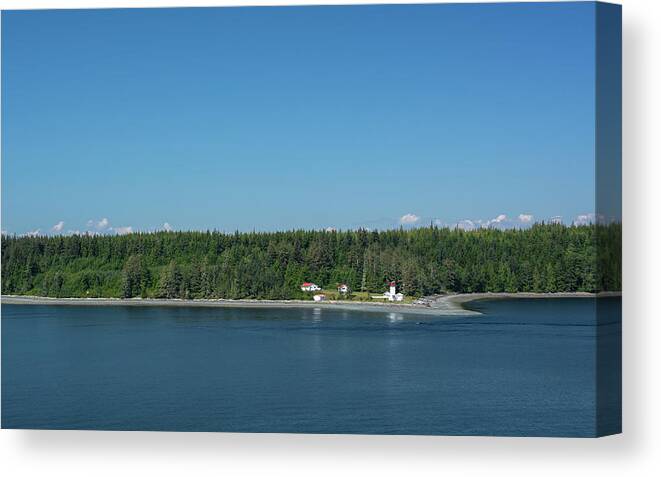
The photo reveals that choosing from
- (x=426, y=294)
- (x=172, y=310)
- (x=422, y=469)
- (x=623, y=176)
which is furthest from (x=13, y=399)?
(x=623, y=176)

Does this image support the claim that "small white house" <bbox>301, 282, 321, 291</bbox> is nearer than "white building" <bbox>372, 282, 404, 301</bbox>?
Yes

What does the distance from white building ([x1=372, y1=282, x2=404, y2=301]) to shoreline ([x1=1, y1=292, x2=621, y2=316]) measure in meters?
0.09

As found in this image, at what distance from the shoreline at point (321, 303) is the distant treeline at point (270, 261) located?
0.09m

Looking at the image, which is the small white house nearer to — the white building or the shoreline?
the shoreline

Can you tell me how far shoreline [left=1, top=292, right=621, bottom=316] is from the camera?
32.2 ft

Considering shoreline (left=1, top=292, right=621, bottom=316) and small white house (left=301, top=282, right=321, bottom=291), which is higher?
small white house (left=301, top=282, right=321, bottom=291)

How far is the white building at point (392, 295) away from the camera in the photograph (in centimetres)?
1049

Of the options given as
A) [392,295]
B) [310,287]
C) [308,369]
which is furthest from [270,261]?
[392,295]

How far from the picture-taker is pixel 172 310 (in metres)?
10.6

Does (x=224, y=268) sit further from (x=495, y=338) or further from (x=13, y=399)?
(x=495, y=338)

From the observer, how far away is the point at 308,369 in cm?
985

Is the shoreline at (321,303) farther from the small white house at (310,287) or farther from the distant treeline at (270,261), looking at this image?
the small white house at (310,287)

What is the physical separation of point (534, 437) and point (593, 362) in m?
0.99

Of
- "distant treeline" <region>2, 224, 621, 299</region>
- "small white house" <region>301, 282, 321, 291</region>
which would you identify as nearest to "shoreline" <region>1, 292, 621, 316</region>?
"distant treeline" <region>2, 224, 621, 299</region>
